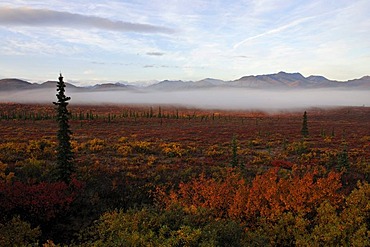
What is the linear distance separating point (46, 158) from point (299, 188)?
76.2 feet

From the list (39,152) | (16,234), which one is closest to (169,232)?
(16,234)

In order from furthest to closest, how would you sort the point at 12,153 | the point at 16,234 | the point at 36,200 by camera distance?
1. the point at 12,153
2. the point at 36,200
3. the point at 16,234

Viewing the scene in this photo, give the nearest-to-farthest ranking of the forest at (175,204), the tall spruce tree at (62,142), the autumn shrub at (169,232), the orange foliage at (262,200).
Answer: the autumn shrub at (169,232) → the forest at (175,204) → the orange foliage at (262,200) → the tall spruce tree at (62,142)

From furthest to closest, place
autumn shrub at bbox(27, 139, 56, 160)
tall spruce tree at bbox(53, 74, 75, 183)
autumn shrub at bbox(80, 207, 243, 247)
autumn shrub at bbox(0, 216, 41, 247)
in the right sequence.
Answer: autumn shrub at bbox(27, 139, 56, 160), tall spruce tree at bbox(53, 74, 75, 183), autumn shrub at bbox(0, 216, 41, 247), autumn shrub at bbox(80, 207, 243, 247)

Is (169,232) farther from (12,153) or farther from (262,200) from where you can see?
(12,153)

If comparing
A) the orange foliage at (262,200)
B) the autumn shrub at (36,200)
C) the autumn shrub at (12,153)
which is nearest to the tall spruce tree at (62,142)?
the autumn shrub at (36,200)

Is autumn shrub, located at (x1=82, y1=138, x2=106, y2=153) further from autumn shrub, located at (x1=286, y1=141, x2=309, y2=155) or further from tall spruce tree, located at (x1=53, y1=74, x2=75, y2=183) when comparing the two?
autumn shrub, located at (x1=286, y1=141, x2=309, y2=155)

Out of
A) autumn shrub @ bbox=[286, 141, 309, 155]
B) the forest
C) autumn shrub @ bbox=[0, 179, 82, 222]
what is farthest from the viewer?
autumn shrub @ bbox=[286, 141, 309, 155]

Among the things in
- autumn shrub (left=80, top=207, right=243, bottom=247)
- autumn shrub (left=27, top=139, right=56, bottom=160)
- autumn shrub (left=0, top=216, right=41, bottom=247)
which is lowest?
autumn shrub (left=0, top=216, right=41, bottom=247)

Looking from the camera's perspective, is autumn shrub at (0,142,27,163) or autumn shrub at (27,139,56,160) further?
autumn shrub at (27,139,56,160)

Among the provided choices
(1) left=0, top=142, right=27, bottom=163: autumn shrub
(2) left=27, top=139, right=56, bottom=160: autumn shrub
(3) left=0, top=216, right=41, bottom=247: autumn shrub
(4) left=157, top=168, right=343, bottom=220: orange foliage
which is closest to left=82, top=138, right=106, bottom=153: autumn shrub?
(2) left=27, top=139, right=56, bottom=160: autumn shrub

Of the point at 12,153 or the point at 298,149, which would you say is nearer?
the point at 12,153

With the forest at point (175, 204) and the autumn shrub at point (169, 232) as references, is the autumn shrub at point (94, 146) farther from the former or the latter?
the autumn shrub at point (169, 232)

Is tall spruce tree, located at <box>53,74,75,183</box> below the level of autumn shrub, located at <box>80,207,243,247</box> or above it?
above
